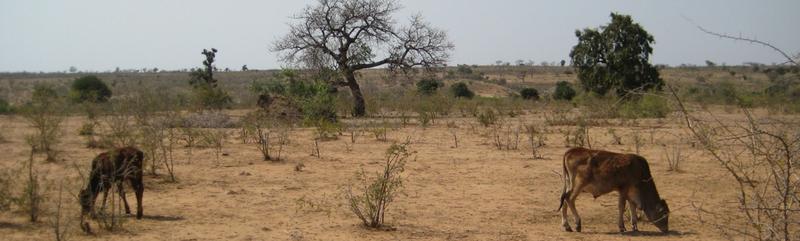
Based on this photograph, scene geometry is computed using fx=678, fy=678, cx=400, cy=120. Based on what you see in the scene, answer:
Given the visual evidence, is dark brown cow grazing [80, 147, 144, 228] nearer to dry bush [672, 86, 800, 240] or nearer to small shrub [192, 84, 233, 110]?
dry bush [672, 86, 800, 240]

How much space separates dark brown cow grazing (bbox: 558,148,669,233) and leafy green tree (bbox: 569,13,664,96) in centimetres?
2185

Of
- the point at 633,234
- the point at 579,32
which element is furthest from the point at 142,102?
the point at 579,32

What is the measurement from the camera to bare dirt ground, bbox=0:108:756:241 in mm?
8008

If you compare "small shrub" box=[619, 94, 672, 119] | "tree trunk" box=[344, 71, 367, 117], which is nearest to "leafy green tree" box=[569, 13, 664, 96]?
"small shrub" box=[619, 94, 672, 119]

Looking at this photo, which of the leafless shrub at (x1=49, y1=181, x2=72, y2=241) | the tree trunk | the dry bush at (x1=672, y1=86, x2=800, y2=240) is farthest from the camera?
the tree trunk

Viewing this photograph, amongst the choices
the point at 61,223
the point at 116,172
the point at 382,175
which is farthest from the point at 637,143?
the point at 61,223

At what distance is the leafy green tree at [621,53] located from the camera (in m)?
29.6

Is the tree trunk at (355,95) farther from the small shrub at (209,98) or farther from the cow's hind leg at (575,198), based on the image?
the cow's hind leg at (575,198)

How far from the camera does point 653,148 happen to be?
15648 mm

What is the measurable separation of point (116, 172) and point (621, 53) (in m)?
25.0

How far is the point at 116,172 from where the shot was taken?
27.2ft

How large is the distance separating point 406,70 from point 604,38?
9.02m

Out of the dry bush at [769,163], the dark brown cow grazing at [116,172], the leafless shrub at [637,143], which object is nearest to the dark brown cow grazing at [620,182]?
the dry bush at [769,163]

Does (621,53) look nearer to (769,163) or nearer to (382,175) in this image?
(382,175)
